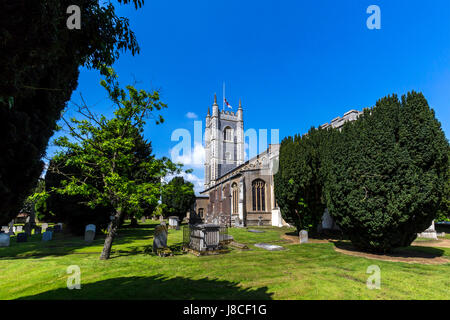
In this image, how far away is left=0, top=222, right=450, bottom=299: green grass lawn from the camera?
18.6 feet

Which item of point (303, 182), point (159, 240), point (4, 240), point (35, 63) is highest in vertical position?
point (35, 63)

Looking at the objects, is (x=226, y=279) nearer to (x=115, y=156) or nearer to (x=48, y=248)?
(x=115, y=156)

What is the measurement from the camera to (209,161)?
7475 centimetres

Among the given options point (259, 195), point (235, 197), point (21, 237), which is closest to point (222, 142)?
point (235, 197)

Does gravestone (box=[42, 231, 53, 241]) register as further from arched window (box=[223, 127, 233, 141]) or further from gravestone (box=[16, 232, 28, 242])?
arched window (box=[223, 127, 233, 141])

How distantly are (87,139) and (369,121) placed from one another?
13742 mm

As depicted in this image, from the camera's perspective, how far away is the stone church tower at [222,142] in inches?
2781

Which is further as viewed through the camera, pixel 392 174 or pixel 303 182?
pixel 303 182

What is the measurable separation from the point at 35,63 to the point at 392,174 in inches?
474

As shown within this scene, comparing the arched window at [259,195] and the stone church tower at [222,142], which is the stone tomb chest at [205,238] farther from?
the stone church tower at [222,142]

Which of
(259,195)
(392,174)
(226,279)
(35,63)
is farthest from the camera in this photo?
(259,195)

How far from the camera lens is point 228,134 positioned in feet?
247

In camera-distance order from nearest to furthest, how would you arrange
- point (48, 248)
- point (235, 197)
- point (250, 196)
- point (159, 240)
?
1. point (159, 240)
2. point (48, 248)
3. point (250, 196)
4. point (235, 197)
